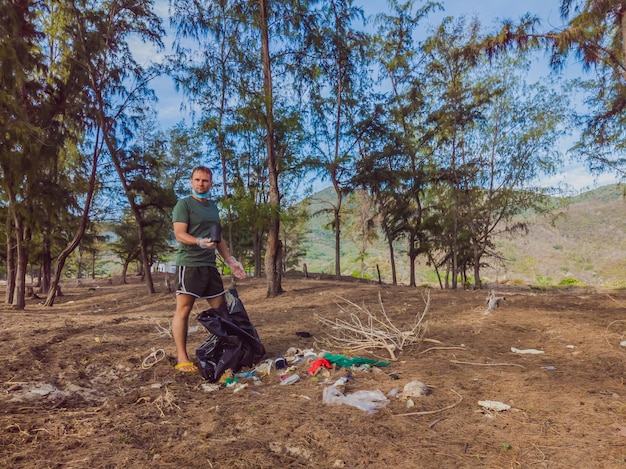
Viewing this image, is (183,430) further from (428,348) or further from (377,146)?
(377,146)

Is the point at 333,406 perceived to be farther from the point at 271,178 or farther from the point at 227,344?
the point at 271,178

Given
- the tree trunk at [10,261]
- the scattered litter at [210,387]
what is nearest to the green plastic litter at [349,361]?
the scattered litter at [210,387]

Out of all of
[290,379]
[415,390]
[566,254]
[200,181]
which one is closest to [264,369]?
[290,379]

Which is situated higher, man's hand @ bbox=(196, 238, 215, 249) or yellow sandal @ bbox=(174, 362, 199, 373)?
man's hand @ bbox=(196, 238, 215, 249)

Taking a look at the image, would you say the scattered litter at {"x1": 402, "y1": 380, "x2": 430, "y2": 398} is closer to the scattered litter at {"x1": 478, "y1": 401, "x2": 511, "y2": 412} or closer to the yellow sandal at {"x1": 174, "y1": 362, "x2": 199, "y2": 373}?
the scattered litter at {"x1": 478, "y1": 401, "x2": 511, "y2": 412}

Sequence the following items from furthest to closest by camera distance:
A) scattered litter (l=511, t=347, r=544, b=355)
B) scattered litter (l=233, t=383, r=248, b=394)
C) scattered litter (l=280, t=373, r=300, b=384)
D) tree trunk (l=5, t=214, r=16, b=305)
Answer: tree trunk (l=5, t=214, r=16, b=305) < scattered litter (l=511, t=347, r=544, b=355) < scattered litter (l=280, t=373, r=300, b=384) < scattered litter (l=233, t=383, r=248, b=394)

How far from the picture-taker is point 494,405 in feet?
8.73

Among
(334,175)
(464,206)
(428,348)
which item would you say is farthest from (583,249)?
(428,348)

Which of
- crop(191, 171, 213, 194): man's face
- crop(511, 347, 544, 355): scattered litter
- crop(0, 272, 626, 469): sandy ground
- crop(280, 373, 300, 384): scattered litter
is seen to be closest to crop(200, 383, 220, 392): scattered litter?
crop(0, 272, 626, 469): sandy ground

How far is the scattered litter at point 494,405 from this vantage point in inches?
104

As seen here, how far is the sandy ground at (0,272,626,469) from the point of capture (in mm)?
2105

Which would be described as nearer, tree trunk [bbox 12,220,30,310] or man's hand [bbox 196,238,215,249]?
man's hand [bbox 196,238,215,249]

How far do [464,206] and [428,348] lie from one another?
14.4 m

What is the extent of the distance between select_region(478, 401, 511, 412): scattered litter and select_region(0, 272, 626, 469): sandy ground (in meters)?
0.02
